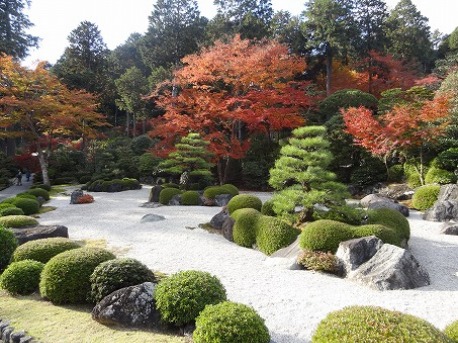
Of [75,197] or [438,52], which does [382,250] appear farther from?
[438,52]

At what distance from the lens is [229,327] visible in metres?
4.48

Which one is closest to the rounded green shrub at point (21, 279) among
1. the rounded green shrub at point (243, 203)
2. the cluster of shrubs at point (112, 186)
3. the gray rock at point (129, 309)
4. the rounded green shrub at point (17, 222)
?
the gray rock at point (129, 309)

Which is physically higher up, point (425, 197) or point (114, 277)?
point (425, 197)

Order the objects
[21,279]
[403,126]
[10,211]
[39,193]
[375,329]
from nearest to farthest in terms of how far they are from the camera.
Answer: [375,329]
[21,279]
[10,211]
[403,126]
[39,193]

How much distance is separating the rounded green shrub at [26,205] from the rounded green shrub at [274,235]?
1100 centimetres

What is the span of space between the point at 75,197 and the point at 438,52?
122 feet

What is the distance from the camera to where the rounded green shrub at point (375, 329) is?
358 centimetres

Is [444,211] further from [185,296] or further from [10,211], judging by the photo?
[10,211]

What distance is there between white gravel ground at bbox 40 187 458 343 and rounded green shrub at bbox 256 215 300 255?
306mm

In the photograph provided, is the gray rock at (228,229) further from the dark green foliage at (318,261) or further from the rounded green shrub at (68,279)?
the rounded green shrub at (68,279)

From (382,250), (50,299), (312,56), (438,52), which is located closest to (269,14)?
(312,56)

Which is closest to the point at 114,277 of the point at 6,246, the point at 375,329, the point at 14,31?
the point at 6,246

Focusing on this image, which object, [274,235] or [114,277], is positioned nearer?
[114,277]

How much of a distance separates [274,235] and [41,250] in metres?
5.69
